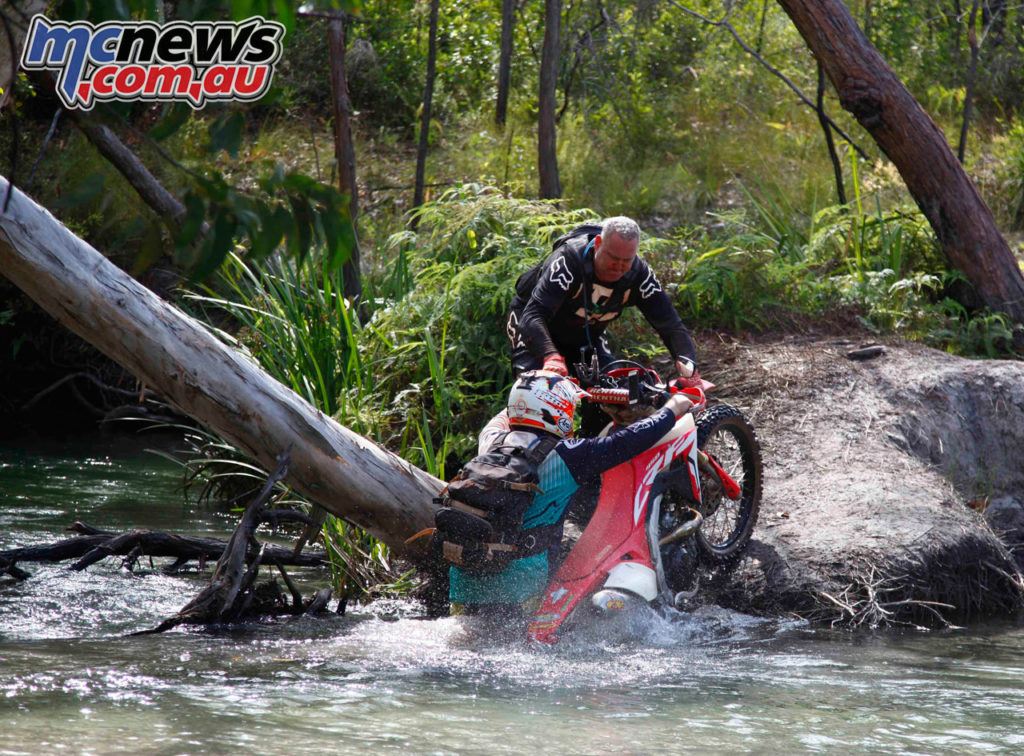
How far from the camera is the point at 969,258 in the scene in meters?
9.44

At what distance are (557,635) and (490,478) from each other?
0.79 meters

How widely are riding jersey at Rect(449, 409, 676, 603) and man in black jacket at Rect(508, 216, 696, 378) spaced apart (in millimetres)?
794

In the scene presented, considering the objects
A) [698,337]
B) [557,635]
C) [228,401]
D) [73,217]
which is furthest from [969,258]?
[73,217]

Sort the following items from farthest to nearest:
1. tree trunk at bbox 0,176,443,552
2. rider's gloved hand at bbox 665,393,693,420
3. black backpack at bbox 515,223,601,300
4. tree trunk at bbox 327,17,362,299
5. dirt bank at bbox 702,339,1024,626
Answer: tree trunk at bbox 327,17,362,299, black backpack at bbox 515,223,601,300, dirt bank at bbox 702,339,1024,626, rider's gloved hand at bbox 665,393,693,420, tree trunk at bbox 0,176,443,552

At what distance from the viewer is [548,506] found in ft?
17.0

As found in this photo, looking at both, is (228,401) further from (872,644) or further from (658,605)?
(872,644)

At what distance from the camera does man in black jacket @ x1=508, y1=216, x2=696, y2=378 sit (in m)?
6.03

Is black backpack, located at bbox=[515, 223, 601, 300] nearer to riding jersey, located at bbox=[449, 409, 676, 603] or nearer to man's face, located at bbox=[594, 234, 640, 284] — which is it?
man's face, located at bbox=[594, 234, 640, 284]

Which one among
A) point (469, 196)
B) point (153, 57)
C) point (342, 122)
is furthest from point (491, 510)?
point (342, 122)

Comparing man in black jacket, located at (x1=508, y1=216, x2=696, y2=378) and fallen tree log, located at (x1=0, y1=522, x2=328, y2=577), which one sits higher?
man in black jacket, located at (x1=508, y1=216, x2=696, y2=378)

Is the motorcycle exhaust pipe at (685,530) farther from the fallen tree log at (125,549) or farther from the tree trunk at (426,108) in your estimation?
the tree trunk at (426,108)

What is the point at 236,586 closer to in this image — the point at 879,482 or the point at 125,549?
the point at 125,549

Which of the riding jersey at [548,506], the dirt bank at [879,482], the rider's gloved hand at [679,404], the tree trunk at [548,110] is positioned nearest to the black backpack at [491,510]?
the riding jersey at [548,506]

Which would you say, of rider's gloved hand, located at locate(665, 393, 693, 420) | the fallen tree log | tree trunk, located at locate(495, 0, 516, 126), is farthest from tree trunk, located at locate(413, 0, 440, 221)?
rider's gloved hand, located at locate(665, 393, 693, 420)
